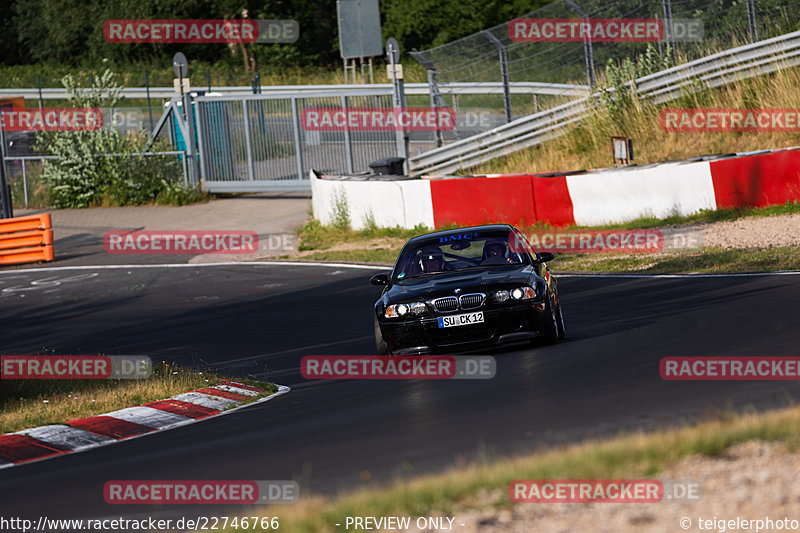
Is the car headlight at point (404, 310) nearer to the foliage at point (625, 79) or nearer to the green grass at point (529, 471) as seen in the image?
the green grass at point (529, 471)

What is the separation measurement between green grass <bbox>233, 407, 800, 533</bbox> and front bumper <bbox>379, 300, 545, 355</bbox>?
14.8 ft

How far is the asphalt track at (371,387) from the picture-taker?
706 centimetres

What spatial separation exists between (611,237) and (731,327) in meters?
9.38

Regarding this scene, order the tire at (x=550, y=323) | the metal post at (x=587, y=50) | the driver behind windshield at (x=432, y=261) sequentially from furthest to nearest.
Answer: the metal post at (x=587, y=50) → the driver behind windshield at (x=432, y=261) → the tire at (x=550, y=323)

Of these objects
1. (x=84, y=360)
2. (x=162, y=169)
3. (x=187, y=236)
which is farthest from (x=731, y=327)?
(x=162, y=169)

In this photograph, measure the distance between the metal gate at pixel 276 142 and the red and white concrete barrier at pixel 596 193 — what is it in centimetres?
576

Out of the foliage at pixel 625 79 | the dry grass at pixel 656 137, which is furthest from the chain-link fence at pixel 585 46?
the dry grass at pixel 656 137

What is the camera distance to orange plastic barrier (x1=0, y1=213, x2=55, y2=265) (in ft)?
85.7

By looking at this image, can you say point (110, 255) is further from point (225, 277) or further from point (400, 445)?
point (400, 445)

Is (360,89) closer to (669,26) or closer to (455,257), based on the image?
(669,26)

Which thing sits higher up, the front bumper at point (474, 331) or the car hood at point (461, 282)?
the car hood at point (461, 282)

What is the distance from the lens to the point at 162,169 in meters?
33.8

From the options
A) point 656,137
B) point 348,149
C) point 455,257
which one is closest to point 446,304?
point 455,257

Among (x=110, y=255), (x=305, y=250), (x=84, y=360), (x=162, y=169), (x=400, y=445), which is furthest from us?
(x=162, y=169)
